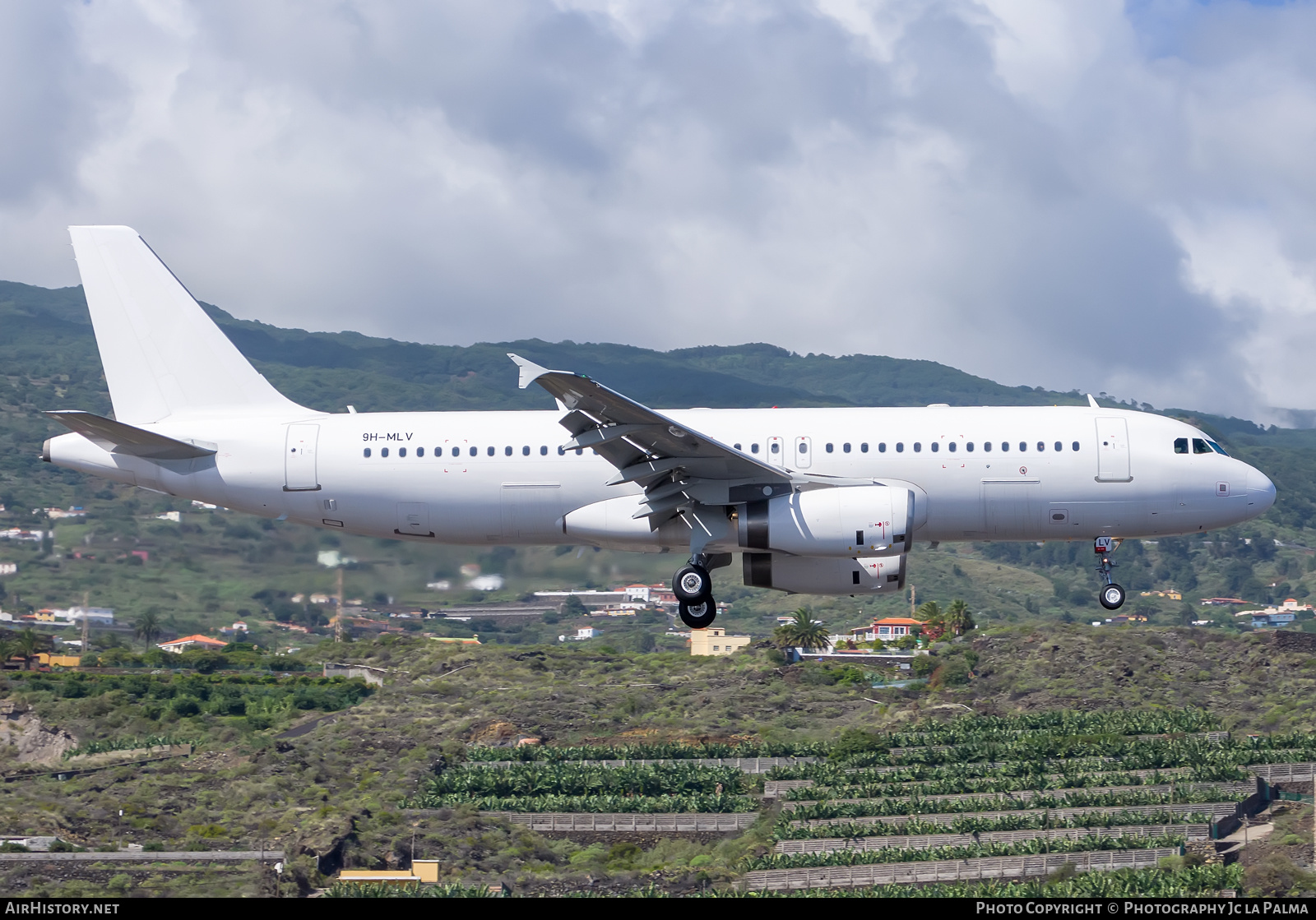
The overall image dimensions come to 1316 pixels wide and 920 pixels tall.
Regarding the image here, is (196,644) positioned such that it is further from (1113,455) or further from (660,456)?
(1113,455)

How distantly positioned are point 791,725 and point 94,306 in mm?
72096

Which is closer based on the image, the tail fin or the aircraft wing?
the aircraft wing

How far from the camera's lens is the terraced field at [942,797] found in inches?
2537

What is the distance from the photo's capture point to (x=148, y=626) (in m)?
103

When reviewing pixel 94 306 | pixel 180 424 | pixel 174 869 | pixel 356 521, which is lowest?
pixel 174 869

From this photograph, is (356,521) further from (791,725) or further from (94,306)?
(791,725)

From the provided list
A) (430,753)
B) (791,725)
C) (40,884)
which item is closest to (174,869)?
(40,884)

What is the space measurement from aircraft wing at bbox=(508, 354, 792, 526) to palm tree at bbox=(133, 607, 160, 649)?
66007mm

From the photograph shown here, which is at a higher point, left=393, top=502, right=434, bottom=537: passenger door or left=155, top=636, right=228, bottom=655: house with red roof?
left=393, top=502, right=434, bottom=537: passenger door

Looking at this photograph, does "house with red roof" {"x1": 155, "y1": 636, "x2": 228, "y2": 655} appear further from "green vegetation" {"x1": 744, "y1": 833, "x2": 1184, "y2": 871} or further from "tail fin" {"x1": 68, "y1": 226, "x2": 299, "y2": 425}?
"tail fin" {"x1": 68, "y1": 226, "x2": 299, "y2": 425}

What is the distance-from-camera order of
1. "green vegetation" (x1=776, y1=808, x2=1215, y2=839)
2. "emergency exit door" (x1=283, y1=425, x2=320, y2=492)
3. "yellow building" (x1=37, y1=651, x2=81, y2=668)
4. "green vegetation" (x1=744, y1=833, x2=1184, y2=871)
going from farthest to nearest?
1. "yellow building" (x1=37, y1=651, x2=81, y2=668)
2. "green vegetation" (x1=776, y1=808, x2=1215, y2=839)
3. "green vegetation" (x1=744, y1=833, x2=1184, y2=871)
4. "emergency exit door" (x1=283, y1=425, x2=320, y2=492)

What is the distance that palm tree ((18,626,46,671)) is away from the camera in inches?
4422

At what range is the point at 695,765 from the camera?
290ft

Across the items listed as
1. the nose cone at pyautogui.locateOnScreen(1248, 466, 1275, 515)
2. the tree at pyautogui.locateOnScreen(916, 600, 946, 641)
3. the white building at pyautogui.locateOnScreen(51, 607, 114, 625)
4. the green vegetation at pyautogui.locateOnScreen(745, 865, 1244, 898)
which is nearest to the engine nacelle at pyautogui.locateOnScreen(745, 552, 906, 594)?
the nose cone at pyautogui.locateOnScreen(1248, 466, 1275, 515)
